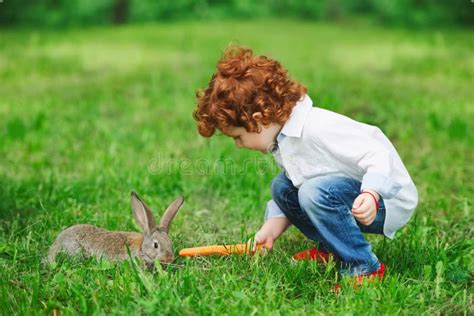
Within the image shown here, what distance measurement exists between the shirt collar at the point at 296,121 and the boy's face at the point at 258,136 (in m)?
0.03

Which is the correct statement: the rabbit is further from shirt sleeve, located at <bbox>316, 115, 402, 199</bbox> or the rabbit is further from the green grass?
shirt sleeve, located at <bbox>316, 115, 402, 199</bbox>

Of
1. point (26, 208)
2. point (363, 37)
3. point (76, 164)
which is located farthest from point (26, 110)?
point (363, 37)

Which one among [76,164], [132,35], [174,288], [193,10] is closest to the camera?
[174,288]

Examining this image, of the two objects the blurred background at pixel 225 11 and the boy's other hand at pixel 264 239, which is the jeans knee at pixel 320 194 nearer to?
the boy's other hand at pixel 264 239

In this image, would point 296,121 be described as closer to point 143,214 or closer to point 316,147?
point 316,147

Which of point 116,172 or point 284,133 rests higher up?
point 284,133

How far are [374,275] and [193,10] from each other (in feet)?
51.3

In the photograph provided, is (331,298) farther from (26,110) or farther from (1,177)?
(26,110)

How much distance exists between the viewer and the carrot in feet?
10.6

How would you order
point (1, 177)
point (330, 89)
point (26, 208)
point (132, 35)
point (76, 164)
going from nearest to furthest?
point (26, 208), point (1, 177), point (76, 164), point (330, 89), point (132, 35)

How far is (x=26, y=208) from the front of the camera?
3.88 metres

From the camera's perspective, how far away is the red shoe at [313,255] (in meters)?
3.21
